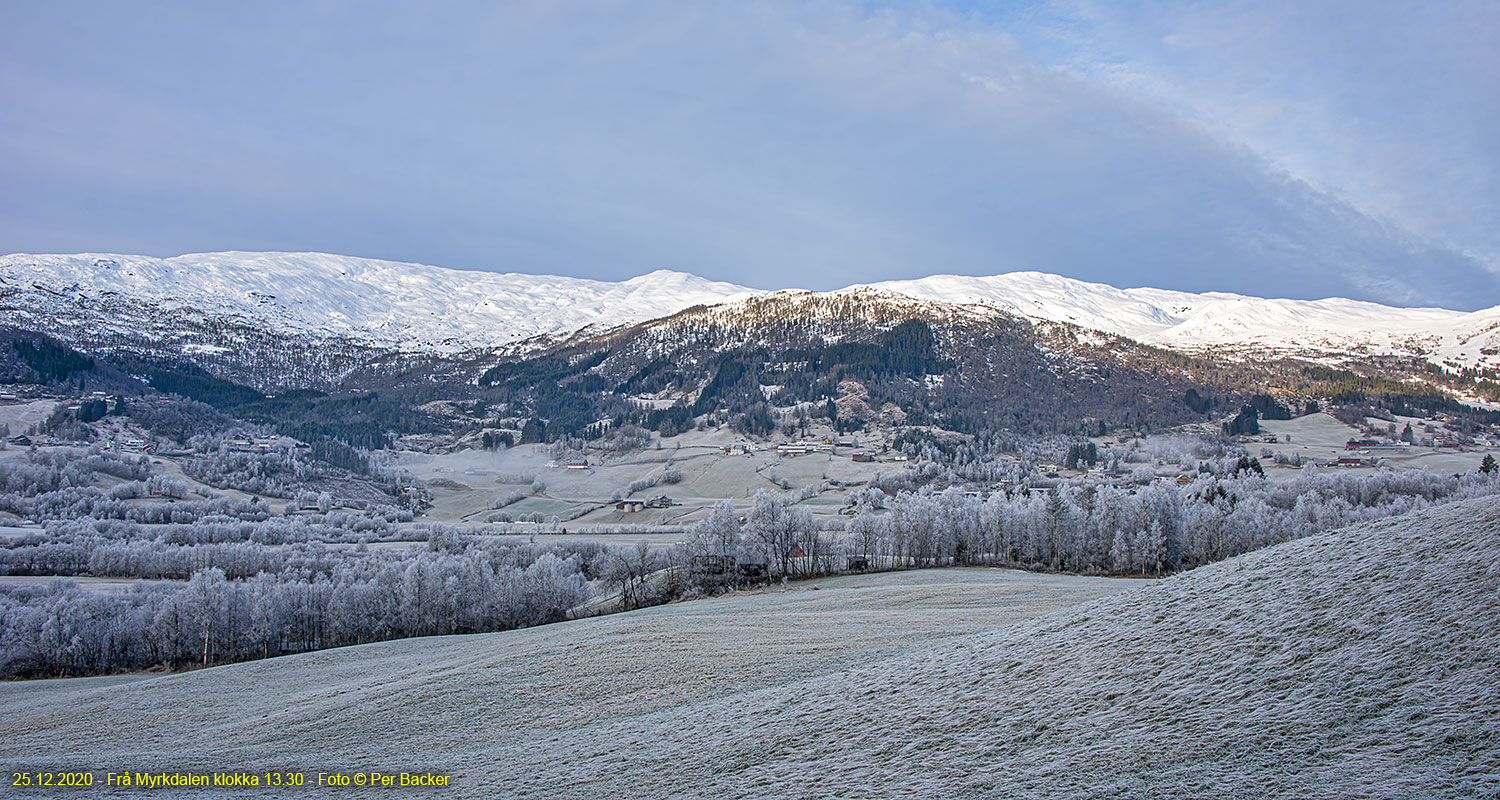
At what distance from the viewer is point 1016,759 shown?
52.1 feet

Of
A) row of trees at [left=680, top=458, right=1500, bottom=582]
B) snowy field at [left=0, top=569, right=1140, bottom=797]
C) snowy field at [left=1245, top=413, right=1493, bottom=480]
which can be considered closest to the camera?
snowy field at [left=0, top=569, right=1140, bottom=797]

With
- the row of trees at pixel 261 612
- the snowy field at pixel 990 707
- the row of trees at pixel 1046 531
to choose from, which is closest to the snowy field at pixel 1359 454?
the row of trees at pixel 1046 531

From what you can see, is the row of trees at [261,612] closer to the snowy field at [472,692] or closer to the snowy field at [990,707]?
the snowy field at [472,692]

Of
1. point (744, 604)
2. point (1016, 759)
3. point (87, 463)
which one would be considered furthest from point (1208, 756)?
point (87, 463)

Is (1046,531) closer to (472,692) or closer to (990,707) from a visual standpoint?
(472,692)

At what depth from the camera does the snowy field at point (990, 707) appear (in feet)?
45.1

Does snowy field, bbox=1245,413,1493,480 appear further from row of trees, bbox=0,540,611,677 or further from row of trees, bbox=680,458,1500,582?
row of trees, bbox=0,540,611,677

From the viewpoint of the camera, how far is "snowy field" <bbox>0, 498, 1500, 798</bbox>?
541 inches

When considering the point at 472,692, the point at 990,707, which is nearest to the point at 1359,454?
the point at 990,707

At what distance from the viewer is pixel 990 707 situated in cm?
1959

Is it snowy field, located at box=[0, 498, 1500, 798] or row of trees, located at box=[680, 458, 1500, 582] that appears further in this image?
row of trees, located at box=[680, 458, 1500, 582]

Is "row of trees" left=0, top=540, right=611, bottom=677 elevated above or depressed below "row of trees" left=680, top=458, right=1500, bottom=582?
below

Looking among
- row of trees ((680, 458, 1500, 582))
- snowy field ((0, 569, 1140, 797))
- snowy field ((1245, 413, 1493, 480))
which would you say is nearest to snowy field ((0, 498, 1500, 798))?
snowy field ((0, 569, 1140, 797))

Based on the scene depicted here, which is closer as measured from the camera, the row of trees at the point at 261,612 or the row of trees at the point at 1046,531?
the row of trees at the point at 261,612
